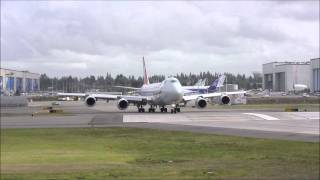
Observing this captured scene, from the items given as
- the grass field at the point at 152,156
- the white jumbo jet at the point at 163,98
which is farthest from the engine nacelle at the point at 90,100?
the grass field at the point at 152,156

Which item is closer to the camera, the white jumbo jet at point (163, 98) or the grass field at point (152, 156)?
the grass field at point (152, 156)

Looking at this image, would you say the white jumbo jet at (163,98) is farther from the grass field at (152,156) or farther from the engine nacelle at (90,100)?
the grass field at (152,156)

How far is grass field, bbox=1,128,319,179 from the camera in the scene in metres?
16.2

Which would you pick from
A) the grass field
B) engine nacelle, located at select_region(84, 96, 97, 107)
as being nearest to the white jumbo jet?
engine nacelle, located at select_region(84, 96, 97, 107)

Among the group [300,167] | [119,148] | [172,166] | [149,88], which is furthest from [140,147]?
[149,88]

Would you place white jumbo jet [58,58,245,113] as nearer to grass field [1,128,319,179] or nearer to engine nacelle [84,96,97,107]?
engine nacelle [84,96,97,107]

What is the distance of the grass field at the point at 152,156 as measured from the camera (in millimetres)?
16156

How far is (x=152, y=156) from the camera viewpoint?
21.9 metres

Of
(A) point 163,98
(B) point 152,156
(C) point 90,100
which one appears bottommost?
(B) point 152,156

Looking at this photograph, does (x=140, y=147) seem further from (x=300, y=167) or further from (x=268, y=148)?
(x=300, y=167)

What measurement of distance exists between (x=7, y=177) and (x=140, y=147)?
10.4m

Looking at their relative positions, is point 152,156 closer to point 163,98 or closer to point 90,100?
point 163,98

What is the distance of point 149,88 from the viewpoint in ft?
237

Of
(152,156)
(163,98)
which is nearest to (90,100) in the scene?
(163,98)
